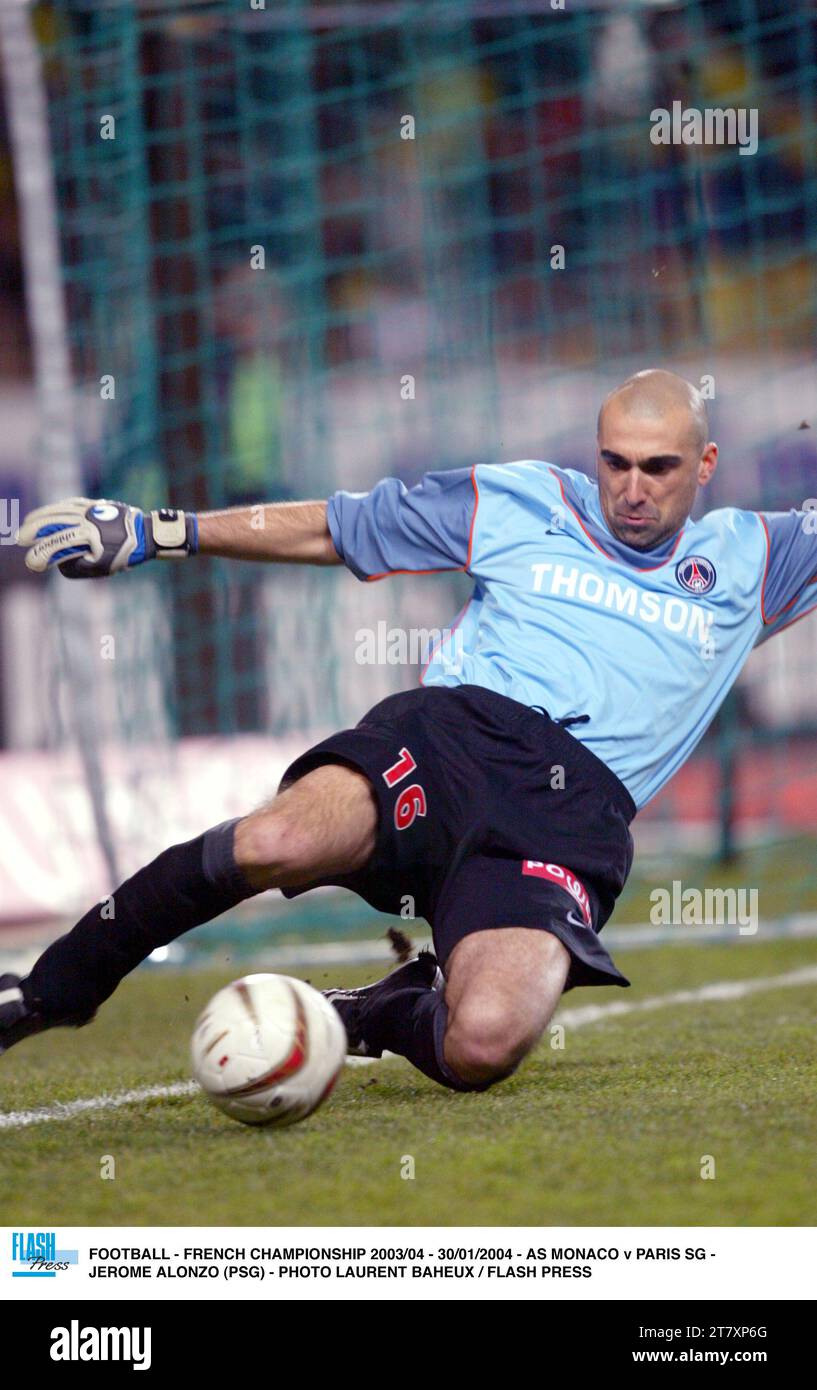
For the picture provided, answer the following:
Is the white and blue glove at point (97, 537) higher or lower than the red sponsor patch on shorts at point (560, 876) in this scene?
higher

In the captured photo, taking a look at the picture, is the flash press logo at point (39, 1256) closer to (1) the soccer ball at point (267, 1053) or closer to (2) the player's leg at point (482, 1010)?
(1) the soccer ball at point (267, 1053)

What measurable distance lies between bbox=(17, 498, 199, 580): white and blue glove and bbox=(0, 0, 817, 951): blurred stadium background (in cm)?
284

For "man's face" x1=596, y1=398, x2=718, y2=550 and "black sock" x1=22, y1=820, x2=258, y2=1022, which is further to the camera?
"man's face" x1=596, y1=398, x2=718, y2=550

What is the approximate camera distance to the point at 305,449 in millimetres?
8273

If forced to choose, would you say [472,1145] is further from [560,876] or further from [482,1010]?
[560,876]

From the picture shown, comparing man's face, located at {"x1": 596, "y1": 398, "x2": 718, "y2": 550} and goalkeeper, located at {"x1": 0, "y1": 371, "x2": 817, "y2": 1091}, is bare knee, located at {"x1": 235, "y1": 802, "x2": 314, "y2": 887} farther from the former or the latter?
man's face, located at {"x1": 596, "y1": 398, "x2": 718, "y2": 550}

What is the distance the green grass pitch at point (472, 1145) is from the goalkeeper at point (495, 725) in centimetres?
23

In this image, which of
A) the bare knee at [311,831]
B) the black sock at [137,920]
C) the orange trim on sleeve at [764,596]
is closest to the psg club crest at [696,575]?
the orange trim on sleeve at [764,596]

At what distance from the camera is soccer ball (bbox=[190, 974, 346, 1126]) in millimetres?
3326

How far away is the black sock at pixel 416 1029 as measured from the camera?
371 centimetres

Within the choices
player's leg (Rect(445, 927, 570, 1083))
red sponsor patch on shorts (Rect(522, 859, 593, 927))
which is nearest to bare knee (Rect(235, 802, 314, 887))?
player's leg (Rect(445, 927, 570, 1083))

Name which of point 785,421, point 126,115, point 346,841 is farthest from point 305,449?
point 346,841
